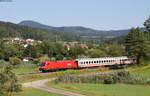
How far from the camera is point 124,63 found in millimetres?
73688

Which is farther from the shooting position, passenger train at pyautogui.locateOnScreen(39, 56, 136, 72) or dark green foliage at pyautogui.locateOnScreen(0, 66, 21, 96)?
passenger train at pyautogui.locateOnScreen(39, 56, 136, 72)

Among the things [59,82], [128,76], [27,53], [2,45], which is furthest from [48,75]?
[27,53]

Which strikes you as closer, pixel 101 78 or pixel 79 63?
pixel 101 78

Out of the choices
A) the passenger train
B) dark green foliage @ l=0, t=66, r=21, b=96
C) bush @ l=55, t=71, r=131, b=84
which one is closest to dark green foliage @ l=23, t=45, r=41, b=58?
the passenger train

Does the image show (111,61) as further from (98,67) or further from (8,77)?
(8,77)

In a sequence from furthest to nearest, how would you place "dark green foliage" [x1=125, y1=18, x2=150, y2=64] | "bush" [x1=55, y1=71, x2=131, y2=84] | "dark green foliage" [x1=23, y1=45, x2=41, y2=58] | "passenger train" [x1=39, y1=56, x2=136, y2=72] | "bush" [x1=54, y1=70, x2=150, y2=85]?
1. "dark green foliage" [x1=23, y1=45, x2=41, y2=58]
2. "dark green foliage" [x1=125, y1=18, x2=150, y2=64]
3. "passenger train" [x1=39, y1=56, x2=136, y2=72]
4. "bush" [x1=55, y1=71, x2=131, y2=84]
5. "bush" [x1=54, y1=70, x2=150, y2=85]

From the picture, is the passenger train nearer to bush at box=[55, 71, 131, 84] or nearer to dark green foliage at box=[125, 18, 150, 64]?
dark green foliage at box=[125, 18, 150, 64]

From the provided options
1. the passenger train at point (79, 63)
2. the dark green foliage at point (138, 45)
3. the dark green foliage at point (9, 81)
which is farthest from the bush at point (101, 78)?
the dark green foliage at point (138, 45)

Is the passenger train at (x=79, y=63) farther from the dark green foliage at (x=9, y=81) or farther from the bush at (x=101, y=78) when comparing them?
the dark green foliage at (x=9, y=81)

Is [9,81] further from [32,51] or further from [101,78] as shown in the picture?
[32,51]

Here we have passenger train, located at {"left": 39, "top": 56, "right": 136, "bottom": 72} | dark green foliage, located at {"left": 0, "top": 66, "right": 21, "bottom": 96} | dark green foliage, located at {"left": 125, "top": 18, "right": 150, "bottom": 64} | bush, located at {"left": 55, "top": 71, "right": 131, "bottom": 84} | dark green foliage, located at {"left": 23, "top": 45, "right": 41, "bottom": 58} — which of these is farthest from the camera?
dark green foliage, located at {"left": 23, "top": 45, "right": 41, "bottom": 58}

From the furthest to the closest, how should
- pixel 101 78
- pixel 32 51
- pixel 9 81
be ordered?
pixel 32 51 < pixel 101 78 < pixel 9 81

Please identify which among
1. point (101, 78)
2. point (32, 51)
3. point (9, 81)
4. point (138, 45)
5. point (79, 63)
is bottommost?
point (101, 78)

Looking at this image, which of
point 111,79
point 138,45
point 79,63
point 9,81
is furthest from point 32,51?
point 9,81
